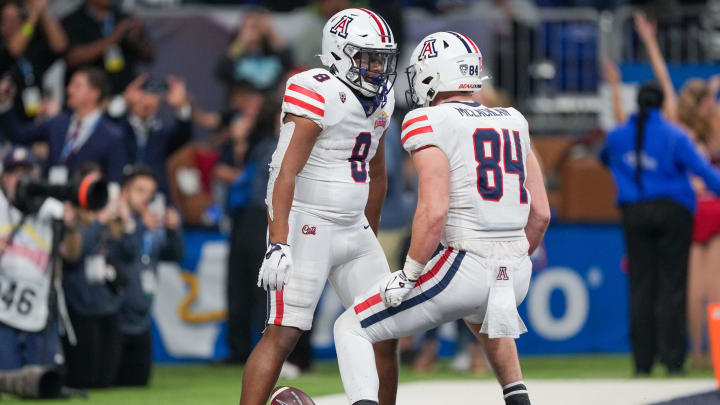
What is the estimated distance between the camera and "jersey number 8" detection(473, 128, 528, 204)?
591cm

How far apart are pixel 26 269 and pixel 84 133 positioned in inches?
58.5

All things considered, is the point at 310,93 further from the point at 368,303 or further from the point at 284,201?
the point at 368,303

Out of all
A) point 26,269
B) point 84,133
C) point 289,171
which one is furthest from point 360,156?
point 84,133

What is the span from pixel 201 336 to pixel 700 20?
581 cm

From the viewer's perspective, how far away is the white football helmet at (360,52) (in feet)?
20.5

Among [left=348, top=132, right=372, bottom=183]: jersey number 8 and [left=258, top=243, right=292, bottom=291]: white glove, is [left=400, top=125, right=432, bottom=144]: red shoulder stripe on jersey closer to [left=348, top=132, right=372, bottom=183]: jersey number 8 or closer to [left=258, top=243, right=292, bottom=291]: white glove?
[left=348, top=132, right=372, bottom=183]: jersey number 8

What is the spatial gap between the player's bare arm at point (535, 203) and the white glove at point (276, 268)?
1102 mm

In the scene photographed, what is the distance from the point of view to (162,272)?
11.5 m

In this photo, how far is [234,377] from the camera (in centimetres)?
1030

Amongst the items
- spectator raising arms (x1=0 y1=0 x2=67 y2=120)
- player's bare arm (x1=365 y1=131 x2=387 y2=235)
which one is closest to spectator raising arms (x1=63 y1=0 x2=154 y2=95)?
spectator raising arms (x1=0 y1=0 x2=67 y2=120)

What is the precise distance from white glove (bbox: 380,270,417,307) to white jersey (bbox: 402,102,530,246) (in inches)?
11.0

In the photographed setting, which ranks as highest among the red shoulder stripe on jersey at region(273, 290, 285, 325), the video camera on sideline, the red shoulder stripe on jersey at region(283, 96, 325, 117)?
the red shoulder stripe on jersey at region(283, 96, 325, 117)

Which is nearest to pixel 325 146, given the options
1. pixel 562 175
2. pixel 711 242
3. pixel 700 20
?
pixel 711 242

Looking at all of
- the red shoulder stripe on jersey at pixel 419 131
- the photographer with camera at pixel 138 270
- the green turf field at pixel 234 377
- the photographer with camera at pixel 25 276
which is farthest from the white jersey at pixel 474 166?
the photographer with camera at pixel 138 270
